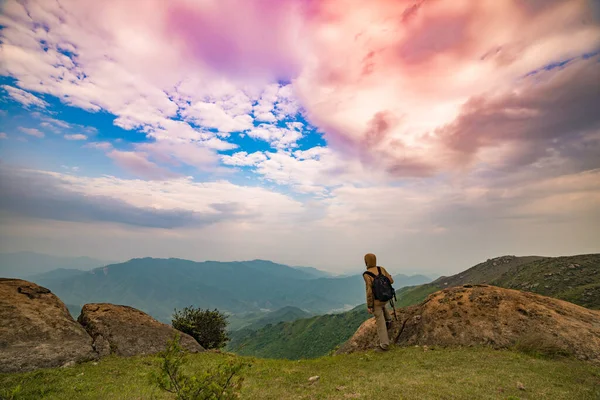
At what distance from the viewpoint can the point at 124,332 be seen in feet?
57.5

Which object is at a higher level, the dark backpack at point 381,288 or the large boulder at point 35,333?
the dark backpack at point 381,288

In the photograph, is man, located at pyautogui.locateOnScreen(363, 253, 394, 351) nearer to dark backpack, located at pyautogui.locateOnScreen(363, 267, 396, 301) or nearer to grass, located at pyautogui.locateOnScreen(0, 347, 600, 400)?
dark backpack, located at pyautogui.locateOnScreen(363, 267, 396, 301)

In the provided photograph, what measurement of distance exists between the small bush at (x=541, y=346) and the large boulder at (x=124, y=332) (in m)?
18.7

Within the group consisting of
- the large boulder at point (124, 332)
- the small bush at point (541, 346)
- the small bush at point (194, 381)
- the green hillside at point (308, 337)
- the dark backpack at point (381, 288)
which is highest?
the dark backpack at point (381, 288)

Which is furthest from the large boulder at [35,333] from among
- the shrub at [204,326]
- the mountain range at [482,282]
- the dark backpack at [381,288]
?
the dark backpack at [381,288]

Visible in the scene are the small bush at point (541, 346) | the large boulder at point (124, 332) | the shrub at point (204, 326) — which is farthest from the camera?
the shrub at point (204, 326)

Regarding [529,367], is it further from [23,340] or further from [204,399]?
[23,340]

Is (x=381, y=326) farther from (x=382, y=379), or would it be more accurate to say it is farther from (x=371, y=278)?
(x=382, y=379)

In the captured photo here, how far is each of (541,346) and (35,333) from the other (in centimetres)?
2563

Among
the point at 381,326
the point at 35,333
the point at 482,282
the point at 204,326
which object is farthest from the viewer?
the point at 482,282

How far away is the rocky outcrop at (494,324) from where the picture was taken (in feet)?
44.2

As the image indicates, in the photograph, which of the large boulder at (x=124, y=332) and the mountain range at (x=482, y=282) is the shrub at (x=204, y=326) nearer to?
the mountain range at (x=482, y=282)

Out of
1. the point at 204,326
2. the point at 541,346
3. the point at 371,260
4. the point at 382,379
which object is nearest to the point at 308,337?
the point at 204,326

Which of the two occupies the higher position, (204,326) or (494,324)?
(494,324)
